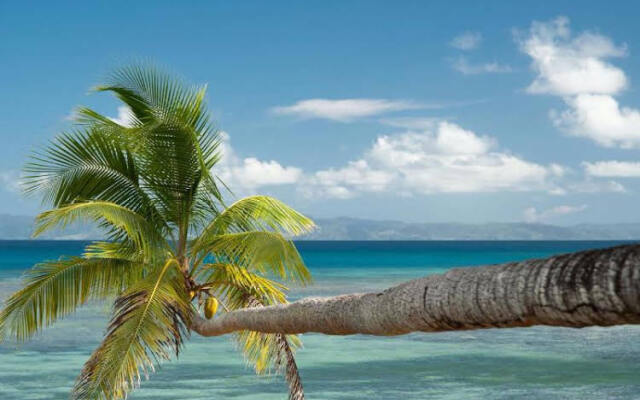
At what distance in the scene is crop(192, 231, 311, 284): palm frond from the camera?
7660mm

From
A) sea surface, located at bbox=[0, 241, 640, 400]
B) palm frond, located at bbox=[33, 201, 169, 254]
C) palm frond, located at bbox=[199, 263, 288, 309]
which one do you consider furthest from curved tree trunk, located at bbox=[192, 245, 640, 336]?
sea surface, located at bbox=[0, 241, 640, 400]

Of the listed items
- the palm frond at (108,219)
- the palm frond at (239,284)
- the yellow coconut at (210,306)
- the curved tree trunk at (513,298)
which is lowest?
the yellow coconut at (210,306)

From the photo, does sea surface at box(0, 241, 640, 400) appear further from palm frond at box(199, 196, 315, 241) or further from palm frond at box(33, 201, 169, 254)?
palm frond at box(33, 201, 169, 254)

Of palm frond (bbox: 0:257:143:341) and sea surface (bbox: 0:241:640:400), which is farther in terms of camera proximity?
sea surface (bbox: 0:241:640:400)

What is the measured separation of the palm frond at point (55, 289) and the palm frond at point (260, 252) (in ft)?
3.16

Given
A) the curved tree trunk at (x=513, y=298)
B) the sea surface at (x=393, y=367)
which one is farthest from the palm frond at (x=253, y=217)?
the sea surface at (x=393, y=367)

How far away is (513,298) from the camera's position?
104 inches

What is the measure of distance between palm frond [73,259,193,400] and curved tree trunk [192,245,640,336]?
299 centimetres

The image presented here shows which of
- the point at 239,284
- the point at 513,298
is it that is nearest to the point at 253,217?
the point at 239,284

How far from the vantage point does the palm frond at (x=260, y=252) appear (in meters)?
7.66

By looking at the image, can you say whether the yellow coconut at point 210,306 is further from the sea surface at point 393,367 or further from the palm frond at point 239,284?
the sea surface at point 393,367

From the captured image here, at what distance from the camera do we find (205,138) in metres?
8.76

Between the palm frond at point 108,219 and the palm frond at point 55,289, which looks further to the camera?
the palm frond at point 55,289

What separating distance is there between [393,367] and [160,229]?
1035 cm
